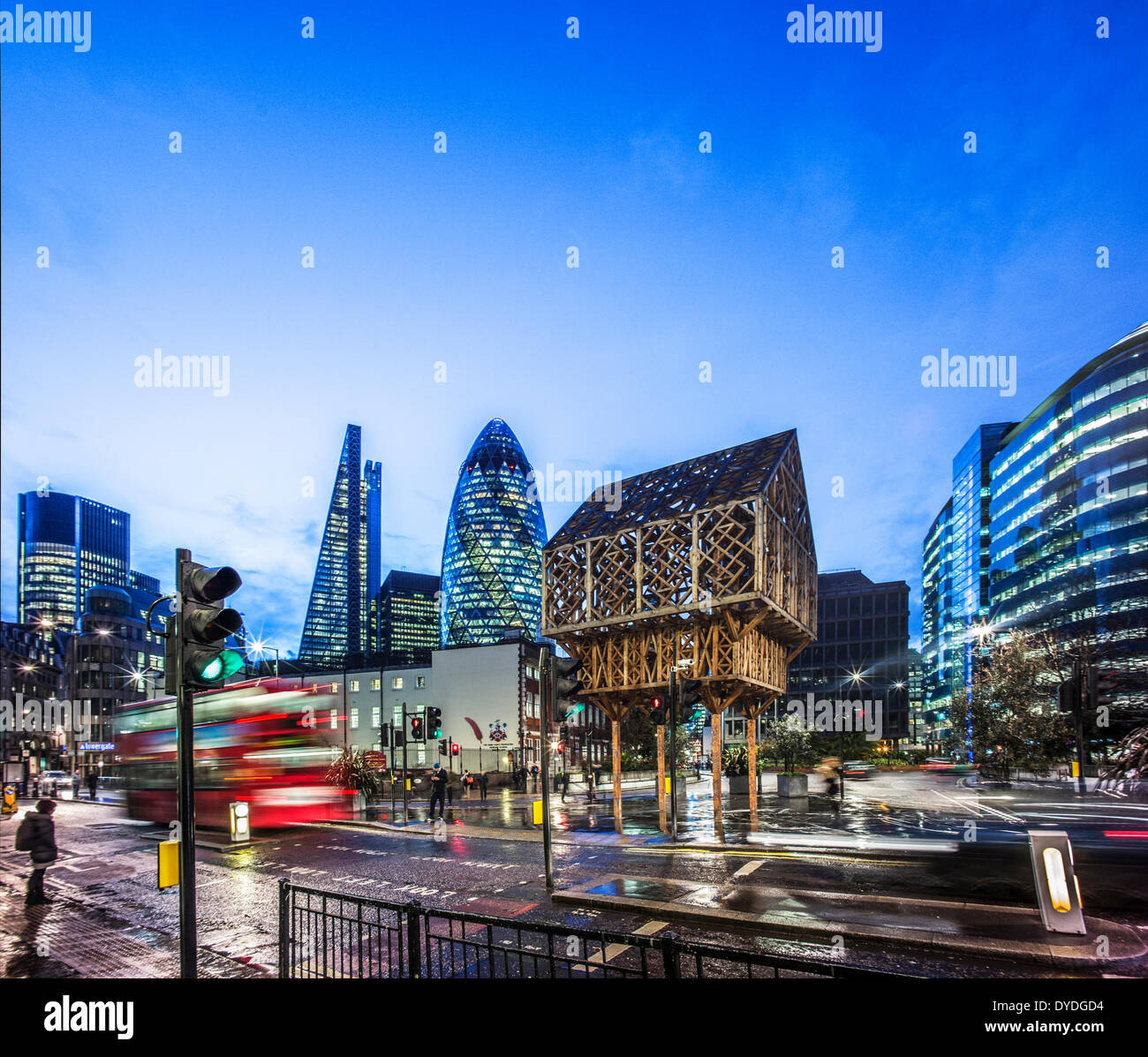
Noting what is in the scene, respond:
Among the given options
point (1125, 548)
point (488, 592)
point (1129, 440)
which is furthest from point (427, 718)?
point (488, 592)

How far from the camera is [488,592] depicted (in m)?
171

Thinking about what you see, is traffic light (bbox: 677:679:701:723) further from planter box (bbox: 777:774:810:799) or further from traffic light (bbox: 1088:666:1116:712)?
planter box (bbox: 777:774:810:799)

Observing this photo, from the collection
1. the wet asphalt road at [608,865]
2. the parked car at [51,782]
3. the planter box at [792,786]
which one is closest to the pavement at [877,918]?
the wet asphalt road at [608,865]

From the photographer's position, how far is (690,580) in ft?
64.7

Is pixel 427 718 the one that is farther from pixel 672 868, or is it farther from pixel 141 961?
pixel 141 961

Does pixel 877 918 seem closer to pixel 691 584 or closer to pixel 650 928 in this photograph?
pixel 650 928

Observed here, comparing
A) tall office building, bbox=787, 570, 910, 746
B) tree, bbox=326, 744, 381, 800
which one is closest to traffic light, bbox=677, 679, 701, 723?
tree, bbox=326, 744, 381, 800

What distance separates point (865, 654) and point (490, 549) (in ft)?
288

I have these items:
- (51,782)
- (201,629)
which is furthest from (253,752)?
(51,782)

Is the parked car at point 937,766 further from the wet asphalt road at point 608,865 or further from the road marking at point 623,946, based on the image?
the road marking at point 623,946

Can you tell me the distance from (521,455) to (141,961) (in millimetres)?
173859

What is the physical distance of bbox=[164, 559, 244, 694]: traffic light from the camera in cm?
661
